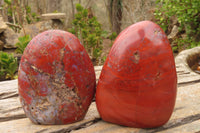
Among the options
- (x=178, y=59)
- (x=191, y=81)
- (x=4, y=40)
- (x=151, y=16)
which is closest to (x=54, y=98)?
(x=191, y=81)

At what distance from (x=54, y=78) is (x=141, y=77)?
0.37 m

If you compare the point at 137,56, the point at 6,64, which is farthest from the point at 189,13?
the point at 137,56

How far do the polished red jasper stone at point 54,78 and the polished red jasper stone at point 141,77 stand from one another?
12cm

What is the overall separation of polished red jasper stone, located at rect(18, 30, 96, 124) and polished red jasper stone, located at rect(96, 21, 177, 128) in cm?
12

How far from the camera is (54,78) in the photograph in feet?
3.27

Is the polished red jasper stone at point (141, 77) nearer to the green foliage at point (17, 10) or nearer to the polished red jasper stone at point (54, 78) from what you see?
the polished red jasper stone at point (54, 78)

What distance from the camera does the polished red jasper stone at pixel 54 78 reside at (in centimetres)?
99

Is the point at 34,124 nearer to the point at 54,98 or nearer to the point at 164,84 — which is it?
the point at 54,98

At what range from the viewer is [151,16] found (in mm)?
5727

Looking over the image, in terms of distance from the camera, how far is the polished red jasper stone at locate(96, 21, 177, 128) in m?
0.94

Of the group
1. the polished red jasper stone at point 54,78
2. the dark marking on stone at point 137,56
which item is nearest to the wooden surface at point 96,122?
the polished red jasper stone at point 54,78

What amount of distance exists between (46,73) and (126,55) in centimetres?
35

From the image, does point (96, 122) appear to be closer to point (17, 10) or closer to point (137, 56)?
point (137, 56)

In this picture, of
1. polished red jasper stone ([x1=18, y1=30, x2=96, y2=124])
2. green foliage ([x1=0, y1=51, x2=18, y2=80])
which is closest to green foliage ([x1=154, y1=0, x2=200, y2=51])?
green foliage ([x1=0, y1=51, x2=18, y2=80])
